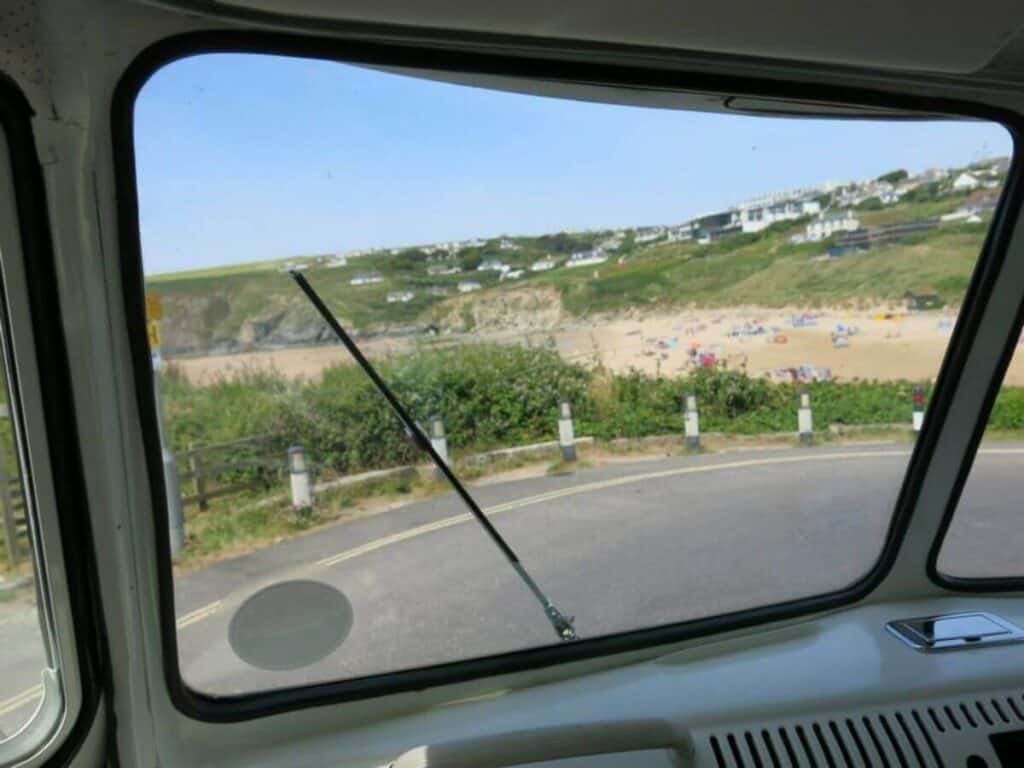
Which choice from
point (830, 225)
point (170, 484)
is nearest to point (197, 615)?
point (170, 484)

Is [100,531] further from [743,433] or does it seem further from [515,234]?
[743,433]

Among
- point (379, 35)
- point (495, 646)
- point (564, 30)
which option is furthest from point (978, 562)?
point (379, 35)

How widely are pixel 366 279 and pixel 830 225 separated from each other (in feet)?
3.53

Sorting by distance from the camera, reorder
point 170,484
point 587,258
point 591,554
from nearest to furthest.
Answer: point 170,484 < point 587,258 < point 591,554

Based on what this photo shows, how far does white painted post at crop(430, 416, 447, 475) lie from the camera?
4.92 feet

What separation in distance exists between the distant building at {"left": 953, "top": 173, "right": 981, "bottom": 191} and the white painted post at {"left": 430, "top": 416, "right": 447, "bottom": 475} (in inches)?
52.6

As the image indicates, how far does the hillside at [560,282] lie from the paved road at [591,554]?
0.38 m

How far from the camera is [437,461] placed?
1.51m

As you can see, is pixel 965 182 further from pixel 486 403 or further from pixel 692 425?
pixel 486 403

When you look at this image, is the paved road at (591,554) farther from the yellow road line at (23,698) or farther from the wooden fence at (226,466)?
the wooden fence at (226,466)

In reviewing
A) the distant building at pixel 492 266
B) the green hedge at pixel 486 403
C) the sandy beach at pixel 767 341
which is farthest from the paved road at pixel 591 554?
the distant building at pixel 492 266

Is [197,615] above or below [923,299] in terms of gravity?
below

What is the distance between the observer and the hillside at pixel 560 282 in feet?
4.34

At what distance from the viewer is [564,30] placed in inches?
50.3
